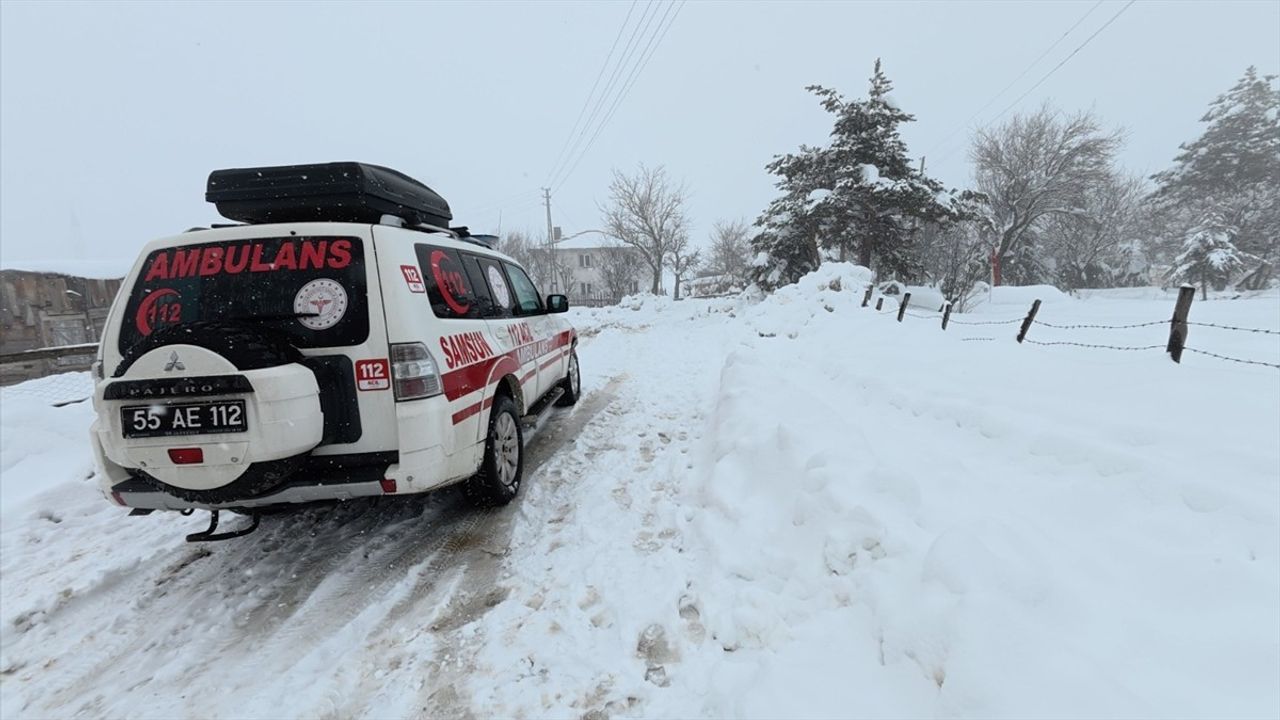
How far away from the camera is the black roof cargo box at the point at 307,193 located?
3477 mm

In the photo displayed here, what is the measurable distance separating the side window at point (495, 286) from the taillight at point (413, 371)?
1125 millimetres

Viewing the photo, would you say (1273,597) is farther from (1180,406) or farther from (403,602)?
(403,602)

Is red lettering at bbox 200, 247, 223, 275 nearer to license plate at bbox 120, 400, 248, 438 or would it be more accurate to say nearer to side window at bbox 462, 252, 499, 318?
license plate at bbox 120, 400, 248, 438

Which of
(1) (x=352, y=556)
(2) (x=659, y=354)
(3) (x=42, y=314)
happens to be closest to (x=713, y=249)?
(2) (x=659, y=354)

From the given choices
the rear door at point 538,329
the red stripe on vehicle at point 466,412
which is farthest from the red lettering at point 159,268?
the rear door at point 538,329

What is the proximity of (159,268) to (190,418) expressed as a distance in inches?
45.8

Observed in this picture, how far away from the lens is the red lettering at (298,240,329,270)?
Result: 112 inches

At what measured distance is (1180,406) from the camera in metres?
3.82

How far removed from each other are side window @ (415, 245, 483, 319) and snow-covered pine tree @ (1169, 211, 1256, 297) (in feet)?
118

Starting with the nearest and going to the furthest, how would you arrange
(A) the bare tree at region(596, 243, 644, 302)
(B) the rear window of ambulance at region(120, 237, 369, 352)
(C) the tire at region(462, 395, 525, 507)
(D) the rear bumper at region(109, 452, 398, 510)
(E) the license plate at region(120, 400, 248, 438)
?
(E) the license plate at region(120, 400, 248, 438) → (D) the rear bumper at region(109, 452, 398, 510) → (B) the rear window of ambulance at region(120, 237, 369, 352) → (C) the tire at region(462, 395, 525, 507) → (A) the bare tree at region(596, 243, 644, 302)

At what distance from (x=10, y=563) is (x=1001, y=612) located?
574cm

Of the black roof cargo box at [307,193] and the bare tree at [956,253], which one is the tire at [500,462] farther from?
the bare tree at [956,253]

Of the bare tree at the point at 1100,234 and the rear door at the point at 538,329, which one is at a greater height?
the bare tree at the point at 1100,234

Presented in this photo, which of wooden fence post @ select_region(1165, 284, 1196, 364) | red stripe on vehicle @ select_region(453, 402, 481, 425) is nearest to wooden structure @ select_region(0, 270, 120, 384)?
red stripe on vehicle @ select_region(453, 402, 481, 425)
